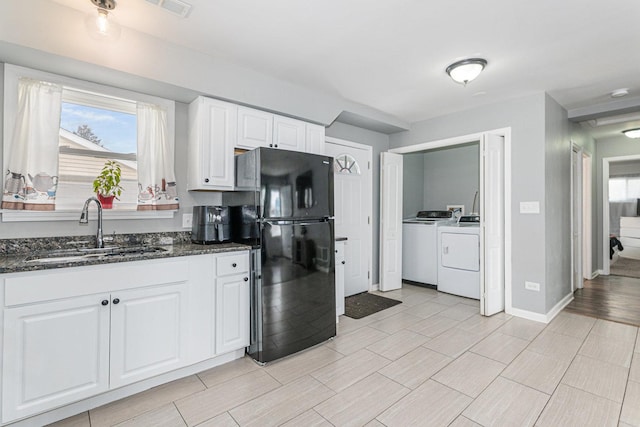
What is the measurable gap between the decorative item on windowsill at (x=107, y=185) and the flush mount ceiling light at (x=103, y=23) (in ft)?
2.96

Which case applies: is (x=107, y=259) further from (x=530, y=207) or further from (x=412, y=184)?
(x=412, y=184)

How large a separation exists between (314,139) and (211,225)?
1476 millimetres

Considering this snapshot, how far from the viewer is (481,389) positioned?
210 centimetres

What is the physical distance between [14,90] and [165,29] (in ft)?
3.52

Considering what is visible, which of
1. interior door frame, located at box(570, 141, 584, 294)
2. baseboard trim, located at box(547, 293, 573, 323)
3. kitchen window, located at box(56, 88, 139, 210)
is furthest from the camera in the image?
interior door frame, located at box(570, 141, 584, 294)

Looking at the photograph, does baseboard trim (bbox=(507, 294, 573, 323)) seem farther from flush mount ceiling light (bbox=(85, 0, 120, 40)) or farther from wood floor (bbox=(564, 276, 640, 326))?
flush mount ceiling light (bbox=(85, 0, 120, 40))

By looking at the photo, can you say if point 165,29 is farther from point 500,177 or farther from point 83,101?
point 500,177

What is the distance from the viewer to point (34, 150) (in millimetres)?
2125

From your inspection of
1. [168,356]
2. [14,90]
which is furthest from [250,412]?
[14,90]

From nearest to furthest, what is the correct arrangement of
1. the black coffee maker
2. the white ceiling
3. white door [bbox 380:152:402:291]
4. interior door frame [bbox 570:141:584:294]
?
the white ceiling, the black coffee maker, interior door frame [bbox 570:141:584:294], white door [bbox 380:152:402:291]

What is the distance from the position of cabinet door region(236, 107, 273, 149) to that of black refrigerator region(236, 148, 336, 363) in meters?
0.23

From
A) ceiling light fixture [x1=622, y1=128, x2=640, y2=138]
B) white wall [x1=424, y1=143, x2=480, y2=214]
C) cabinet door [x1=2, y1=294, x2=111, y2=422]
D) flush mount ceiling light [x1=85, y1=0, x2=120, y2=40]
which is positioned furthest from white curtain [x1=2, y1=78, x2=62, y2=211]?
ceiling light fixture [x1=622, y1=128, x2=640, y2=138]

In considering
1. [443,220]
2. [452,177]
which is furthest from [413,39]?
[452,177]

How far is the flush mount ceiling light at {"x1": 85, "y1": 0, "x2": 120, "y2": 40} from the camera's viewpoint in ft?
6.25
